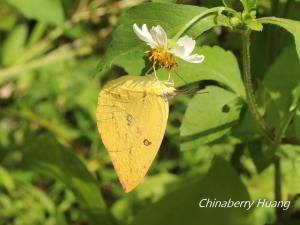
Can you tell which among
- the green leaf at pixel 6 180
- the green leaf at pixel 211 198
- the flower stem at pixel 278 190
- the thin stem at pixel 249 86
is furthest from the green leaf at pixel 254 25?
the green leaf at pixel 6 180

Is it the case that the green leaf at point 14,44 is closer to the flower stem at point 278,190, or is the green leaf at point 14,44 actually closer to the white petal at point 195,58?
the flower stem at point 278,190

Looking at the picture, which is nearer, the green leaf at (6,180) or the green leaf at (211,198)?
the green leaf at (211,198)

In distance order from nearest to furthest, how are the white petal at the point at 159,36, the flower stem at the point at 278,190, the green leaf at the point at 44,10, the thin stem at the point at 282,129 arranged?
the white petal at the point at 159,36, the thin stem at the point at 282,129, the flower stem at the point at 278,190, the green leaf at the point at 44,10

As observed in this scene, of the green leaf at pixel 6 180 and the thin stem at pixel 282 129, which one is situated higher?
the thin stem at pixel 282 129

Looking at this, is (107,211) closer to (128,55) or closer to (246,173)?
(246,173)

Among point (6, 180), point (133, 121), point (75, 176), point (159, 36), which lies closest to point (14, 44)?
point (6, 180)

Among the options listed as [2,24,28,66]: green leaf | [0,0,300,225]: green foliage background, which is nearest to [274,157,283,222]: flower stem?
[0,0,300,225]: green foliage background
